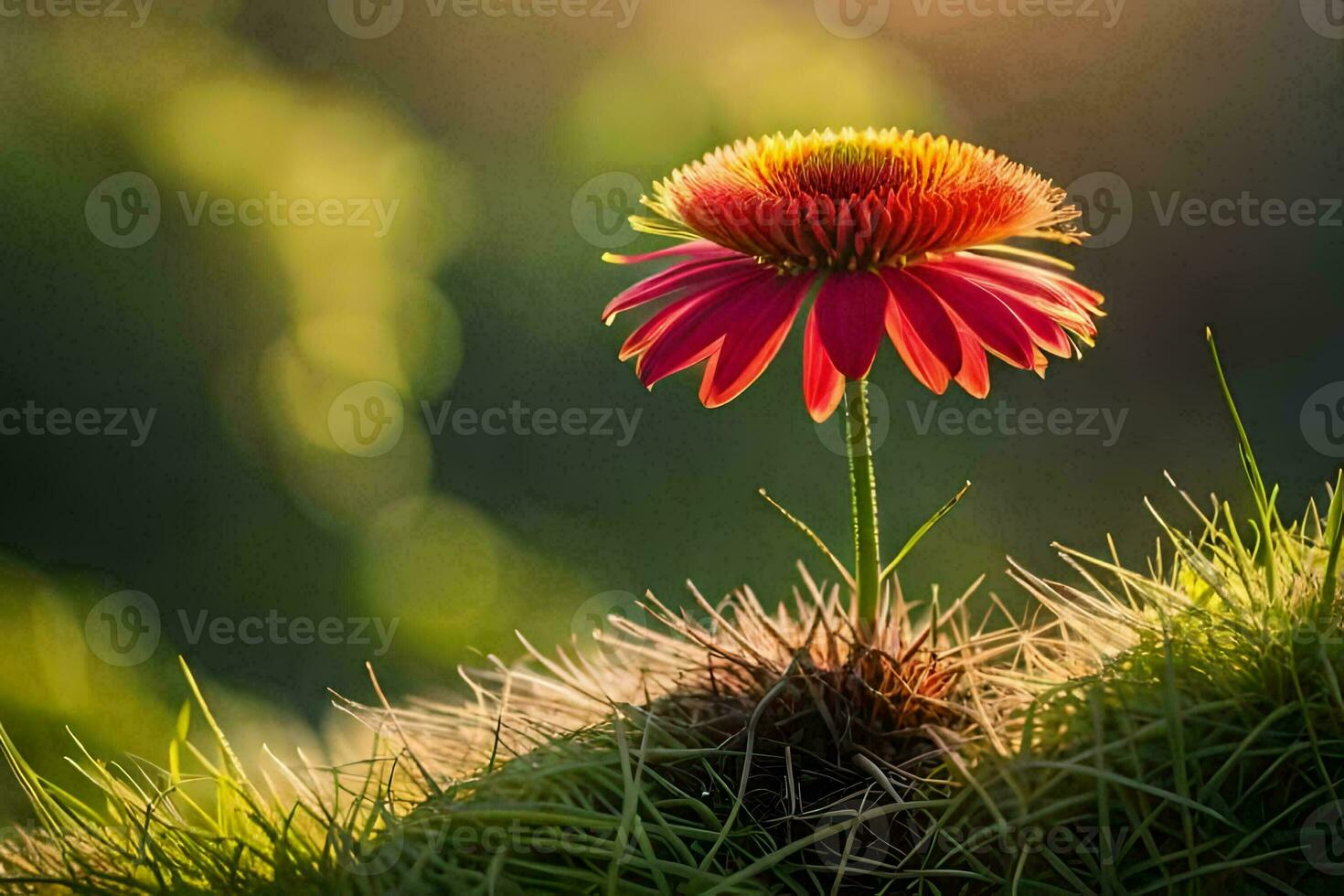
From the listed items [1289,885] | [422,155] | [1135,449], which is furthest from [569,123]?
[1289,885]

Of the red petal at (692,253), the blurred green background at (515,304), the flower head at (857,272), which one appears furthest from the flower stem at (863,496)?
the blurred green background at (515,304)

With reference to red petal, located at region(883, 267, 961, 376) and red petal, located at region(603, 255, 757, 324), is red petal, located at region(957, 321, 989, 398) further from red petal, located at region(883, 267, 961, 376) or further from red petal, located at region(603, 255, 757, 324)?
red petal, located at region(603, 255, 757, 324)

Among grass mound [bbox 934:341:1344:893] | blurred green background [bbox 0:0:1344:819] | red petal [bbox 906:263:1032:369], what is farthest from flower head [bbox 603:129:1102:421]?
blurred green background [bbox 0:0:1344:819]

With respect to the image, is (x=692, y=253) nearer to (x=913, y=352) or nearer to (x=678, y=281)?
(x=678, y=281)

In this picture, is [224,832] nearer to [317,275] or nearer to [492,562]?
[492,562]

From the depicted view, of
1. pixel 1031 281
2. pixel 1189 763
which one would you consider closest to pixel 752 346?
pixel 1031 281
